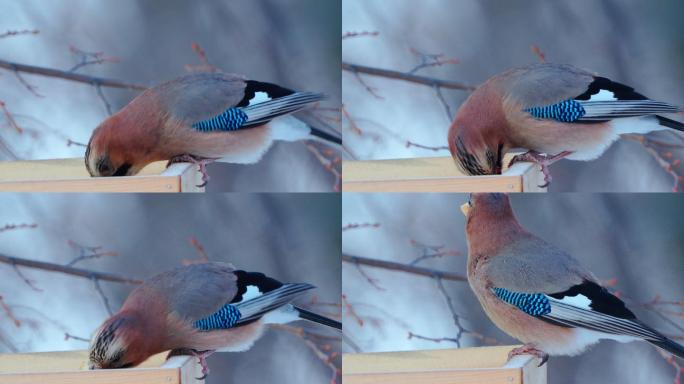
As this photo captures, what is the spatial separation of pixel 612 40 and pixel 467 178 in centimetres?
42

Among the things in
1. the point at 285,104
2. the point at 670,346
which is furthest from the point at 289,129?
the point at 670,346

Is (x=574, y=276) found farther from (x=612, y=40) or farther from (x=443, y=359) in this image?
(x=612, y=40)

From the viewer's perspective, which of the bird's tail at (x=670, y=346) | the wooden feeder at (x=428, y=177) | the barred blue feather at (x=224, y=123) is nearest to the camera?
the wooden feeder at (x=428, y=177)

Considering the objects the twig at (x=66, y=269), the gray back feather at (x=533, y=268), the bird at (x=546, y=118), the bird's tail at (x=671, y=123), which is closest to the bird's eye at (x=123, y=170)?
the twig at (x=66, y=269)

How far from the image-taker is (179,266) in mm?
2168

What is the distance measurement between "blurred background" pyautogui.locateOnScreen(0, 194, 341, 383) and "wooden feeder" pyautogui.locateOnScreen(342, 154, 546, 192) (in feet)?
0.29

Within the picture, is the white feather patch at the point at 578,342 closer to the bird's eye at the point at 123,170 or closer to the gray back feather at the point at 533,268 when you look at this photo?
the gray back feather at the point at 533,268

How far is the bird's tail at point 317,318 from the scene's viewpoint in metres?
2.16

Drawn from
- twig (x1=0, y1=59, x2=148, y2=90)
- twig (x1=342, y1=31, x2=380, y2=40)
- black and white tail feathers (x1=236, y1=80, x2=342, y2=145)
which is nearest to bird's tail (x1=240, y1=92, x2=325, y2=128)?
black and white tail feathers (x1=236, y1=80, x2=342, y2=145)

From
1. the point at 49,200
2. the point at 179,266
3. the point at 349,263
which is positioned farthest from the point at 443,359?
the point at 49,200

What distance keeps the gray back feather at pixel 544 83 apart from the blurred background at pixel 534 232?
0.21 meters

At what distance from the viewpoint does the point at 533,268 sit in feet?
6.84

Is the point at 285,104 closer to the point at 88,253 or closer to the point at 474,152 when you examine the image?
the point at 474,152

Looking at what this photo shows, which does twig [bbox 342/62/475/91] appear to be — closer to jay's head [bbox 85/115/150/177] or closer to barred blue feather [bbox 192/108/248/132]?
barred blue feather [bbox 192/108/248/132]
